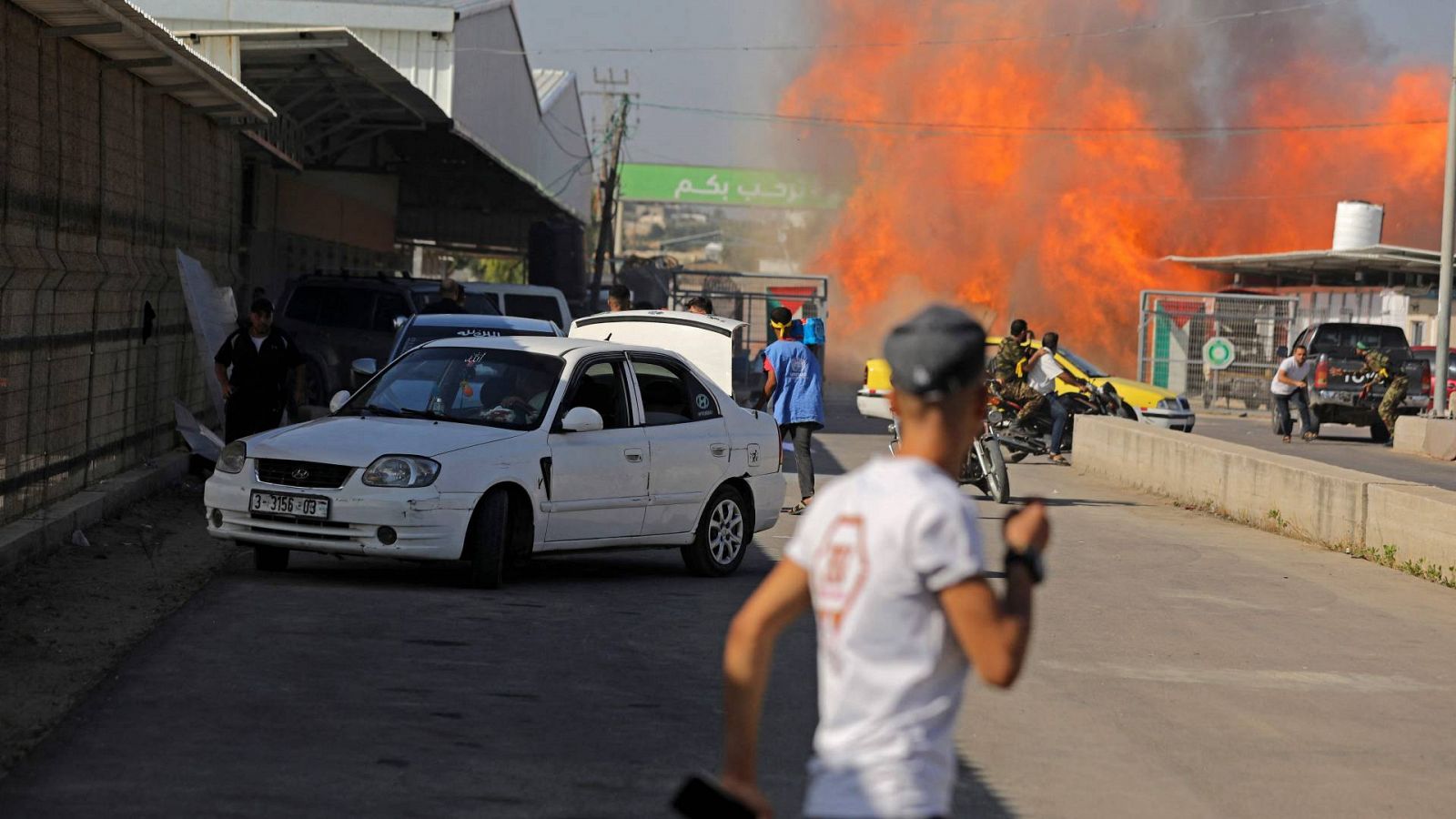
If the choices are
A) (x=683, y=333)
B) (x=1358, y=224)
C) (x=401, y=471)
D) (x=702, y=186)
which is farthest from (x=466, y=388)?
(x=702, y=186)

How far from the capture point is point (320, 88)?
27.1 meters

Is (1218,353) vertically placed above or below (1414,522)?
above

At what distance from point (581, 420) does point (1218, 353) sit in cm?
3165

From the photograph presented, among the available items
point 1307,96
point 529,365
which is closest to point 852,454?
point 529,365

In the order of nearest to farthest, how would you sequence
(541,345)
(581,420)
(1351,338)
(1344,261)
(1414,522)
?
1. (581,420)
2. (541,345)
3. (1414,522)
4. (1351,338)
5. (1344,261)

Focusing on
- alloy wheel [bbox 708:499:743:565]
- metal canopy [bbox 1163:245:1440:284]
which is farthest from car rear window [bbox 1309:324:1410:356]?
alloy wheel [bbox 708:499:743:565]

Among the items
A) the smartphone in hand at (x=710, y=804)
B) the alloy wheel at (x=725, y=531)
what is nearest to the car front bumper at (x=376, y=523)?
the alloy wheel at (x=725, y=531)

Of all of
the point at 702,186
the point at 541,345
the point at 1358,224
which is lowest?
the point at 541,345

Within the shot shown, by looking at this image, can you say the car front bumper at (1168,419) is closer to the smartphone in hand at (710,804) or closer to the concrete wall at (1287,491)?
the concrete wall at (1287,491)

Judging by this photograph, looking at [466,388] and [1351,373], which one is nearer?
[466,388]

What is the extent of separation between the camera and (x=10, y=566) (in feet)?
34.8

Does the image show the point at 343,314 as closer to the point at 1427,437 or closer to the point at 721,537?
the point at 721,537

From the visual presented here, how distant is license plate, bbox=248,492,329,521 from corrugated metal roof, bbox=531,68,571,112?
5245 centimetres

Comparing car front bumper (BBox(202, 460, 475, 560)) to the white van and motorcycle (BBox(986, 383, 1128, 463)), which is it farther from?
the white van
